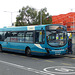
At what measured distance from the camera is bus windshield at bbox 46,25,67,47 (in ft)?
47.5

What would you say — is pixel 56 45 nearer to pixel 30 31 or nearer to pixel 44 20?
pixel 30 31

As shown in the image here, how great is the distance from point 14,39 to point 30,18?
5148 centimetres

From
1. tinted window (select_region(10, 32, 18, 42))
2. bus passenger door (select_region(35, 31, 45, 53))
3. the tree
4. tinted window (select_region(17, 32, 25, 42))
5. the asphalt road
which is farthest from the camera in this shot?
the tree

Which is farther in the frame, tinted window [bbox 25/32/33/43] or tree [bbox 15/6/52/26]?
tree [bbox 15/6/52/26]

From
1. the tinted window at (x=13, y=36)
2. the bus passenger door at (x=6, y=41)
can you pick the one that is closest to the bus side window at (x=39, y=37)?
the tinted window at (x=13, y=36)

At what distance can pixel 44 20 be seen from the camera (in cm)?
6875

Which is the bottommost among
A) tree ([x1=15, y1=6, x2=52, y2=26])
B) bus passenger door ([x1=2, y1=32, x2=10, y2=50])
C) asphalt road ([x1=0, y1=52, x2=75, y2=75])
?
asphalt road ([x1=0, y1=52, x2=75, y2=75])

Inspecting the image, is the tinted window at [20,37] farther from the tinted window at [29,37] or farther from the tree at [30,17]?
the tree at [30,17]

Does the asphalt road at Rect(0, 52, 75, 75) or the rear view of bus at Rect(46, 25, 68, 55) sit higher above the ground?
the rear view of bus at Rect(46, 25, 68, 55)

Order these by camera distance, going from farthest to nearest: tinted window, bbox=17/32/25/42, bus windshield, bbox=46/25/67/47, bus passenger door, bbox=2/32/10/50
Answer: bus passenger door, bbox=2/32/10/50
tinted window, bbox=17/32/25/42
bus windshield, bbox=46/25/67/47

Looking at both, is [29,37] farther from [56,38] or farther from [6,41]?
[6,41]

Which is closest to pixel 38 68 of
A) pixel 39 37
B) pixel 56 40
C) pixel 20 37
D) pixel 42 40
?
pixel 42 40

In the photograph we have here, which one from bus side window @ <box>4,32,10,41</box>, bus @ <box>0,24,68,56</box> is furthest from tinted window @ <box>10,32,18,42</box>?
bus side window @ <box>4,32,10,41</box>

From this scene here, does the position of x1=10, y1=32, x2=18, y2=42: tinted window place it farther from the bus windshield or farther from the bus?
the bus windshield
